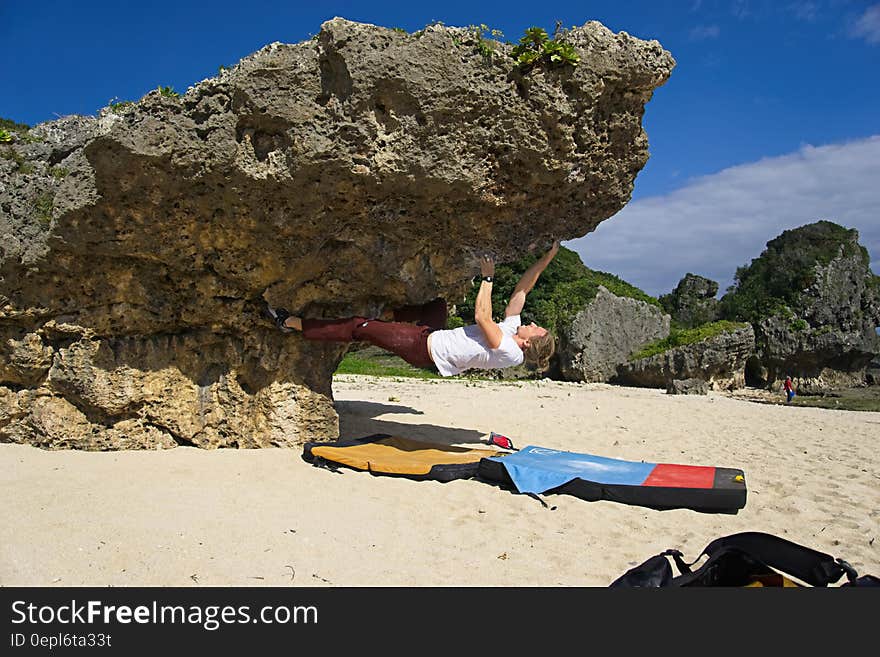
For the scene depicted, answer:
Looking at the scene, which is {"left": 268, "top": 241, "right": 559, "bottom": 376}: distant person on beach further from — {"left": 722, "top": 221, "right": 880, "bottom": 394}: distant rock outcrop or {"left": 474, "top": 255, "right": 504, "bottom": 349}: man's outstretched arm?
{"left": 722, "top": 221, "right": 880, "bottom": 394}: distant rock outcrop

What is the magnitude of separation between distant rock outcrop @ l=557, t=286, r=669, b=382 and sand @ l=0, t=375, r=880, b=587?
13.3 metres

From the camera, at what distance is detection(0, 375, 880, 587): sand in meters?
3.85

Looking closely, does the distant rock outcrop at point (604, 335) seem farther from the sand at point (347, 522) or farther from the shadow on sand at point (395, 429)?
the sand at point (347, 522)

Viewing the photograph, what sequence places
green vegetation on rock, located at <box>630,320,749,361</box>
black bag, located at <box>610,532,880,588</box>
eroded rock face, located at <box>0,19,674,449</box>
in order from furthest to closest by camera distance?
green vegetation on rock, located at <box>630,320,749,361</box>
eroded rock face, located at <box>0,19,674,449</box>
black bag, located at <box>610,532,880,588</box>

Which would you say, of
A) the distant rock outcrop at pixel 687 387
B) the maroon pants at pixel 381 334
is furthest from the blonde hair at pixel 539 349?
the distant rock outcrop at pixel 687 387

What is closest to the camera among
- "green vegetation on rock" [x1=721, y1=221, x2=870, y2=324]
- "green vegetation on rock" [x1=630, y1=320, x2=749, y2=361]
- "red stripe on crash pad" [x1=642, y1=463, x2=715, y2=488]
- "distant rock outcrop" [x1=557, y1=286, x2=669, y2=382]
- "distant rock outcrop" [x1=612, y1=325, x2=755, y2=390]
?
"red stripe on crash pad" [x1=642, y1=463, x2=715, y2=488]

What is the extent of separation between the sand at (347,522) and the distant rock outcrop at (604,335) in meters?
13.3

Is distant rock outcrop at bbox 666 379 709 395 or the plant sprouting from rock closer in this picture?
the plant sprouting from rock

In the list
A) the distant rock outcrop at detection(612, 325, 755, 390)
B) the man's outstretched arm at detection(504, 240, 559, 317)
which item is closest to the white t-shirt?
the man's outstretched arm at detection(504, 240, 559, 317)

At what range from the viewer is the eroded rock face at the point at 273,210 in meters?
5.41

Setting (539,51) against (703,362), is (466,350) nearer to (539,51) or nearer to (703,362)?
(539,51)

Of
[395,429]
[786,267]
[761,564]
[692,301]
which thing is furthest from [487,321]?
[692,301]

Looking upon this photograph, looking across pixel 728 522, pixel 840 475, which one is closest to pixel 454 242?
pixel 728 522
